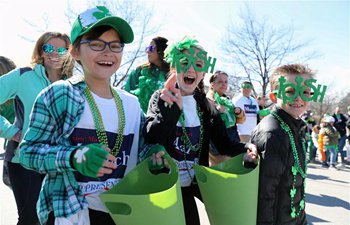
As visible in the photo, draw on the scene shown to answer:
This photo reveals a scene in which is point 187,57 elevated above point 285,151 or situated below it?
above

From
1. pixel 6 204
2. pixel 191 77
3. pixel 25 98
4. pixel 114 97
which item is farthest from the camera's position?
pixel 6 204

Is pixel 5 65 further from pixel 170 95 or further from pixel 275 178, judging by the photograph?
pixel 275 178

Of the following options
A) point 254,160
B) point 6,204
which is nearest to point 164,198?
point 254,160

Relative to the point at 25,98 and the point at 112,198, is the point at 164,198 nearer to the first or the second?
the point at 112,198

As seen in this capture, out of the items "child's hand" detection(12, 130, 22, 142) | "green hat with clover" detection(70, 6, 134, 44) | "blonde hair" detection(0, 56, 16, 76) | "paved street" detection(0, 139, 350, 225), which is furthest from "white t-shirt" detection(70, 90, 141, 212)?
"paved street" detection(0, 139, 350, 225)

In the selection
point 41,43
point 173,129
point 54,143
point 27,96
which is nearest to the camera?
point 54,143

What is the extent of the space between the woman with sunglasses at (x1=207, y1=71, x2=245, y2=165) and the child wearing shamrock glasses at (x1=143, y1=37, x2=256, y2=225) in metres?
0.09

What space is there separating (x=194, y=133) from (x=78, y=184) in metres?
0.85

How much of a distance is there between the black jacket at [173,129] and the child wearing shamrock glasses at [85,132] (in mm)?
119

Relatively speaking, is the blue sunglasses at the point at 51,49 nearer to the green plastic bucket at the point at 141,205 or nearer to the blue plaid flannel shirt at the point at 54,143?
the blue plaid flannel shirt at the point at 54,143

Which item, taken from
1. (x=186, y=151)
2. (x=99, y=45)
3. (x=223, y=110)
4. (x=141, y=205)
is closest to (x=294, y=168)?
(x=186, y=151)

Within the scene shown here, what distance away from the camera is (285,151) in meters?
1.93

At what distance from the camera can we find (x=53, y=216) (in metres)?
1.47

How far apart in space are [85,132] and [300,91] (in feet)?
4.40
